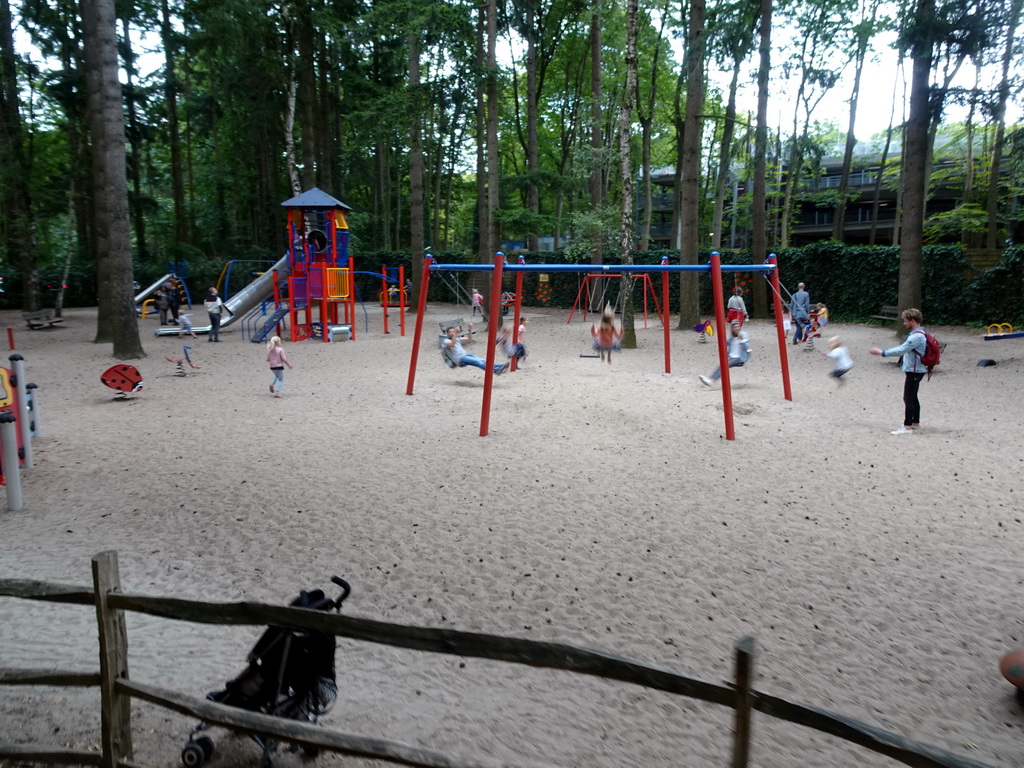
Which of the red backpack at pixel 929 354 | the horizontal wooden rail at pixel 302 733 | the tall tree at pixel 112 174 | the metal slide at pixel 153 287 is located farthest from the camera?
the metal slide at pixel 153 287

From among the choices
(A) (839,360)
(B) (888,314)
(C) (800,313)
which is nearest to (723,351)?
(A) (839,360)

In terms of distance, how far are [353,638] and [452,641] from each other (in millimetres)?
486

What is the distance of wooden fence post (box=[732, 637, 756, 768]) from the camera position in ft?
8.08

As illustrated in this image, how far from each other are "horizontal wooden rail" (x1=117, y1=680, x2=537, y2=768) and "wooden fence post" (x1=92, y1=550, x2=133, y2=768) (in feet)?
0.23

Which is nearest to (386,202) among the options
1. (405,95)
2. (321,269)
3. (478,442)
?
(405,95)

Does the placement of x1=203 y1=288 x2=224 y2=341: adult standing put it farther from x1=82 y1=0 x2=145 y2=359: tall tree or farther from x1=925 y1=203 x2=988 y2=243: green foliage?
x1=925 y1=203 x2=988 y2=243: green foliage

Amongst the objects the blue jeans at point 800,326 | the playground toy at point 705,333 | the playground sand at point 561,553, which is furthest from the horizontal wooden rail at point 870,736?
the blue jeans at point 800,326

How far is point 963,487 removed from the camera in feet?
25.8

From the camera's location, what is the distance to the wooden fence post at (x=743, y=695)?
8.08ft

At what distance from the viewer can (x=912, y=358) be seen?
9836 mm

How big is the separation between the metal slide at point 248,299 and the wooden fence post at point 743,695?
23301mm

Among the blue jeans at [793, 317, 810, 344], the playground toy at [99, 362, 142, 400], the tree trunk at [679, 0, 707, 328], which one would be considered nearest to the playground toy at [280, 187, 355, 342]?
the playground toy at [99, 362, 142, 400]

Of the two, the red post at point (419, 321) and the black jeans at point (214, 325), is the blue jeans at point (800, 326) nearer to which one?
the red post at point (419, 321)

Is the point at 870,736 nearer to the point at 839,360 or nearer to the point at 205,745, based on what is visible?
the point at 205,745
